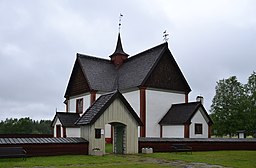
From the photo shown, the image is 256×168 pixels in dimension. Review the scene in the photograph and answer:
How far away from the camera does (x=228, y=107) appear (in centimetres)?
4791

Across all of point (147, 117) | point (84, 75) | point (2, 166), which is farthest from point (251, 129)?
point (2, 166)

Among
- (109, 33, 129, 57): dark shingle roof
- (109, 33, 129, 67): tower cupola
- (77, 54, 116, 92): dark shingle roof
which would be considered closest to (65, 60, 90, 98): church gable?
(77, 54, 116, 92): dark shingle roof

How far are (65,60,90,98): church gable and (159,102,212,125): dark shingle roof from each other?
8707mm

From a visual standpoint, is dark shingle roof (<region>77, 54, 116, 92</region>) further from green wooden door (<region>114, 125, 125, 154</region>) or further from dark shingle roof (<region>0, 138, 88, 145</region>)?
dark shingle roof (<region>0, 138, 88, 145</region>)

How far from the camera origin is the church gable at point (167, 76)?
32531mm

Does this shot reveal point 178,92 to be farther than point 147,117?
Yes

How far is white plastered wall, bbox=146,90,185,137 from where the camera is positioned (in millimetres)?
32125

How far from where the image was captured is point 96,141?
2019cm

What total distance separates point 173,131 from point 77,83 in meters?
12.9

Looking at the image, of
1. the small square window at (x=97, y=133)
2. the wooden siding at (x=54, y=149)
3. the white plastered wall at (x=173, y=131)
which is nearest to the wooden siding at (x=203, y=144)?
the small square window at (x=97, y=133)

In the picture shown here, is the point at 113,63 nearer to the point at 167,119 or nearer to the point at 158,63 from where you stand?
the point at 158,63

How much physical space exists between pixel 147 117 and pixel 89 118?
1245 centimetres

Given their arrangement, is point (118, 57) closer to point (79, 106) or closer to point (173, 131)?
point (79, 106)

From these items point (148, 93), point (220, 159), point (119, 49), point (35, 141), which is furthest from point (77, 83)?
point (220, 159)
